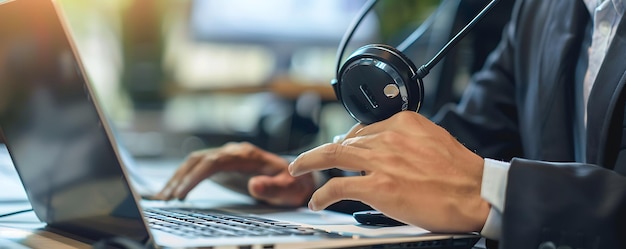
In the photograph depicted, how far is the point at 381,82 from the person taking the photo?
649 mm

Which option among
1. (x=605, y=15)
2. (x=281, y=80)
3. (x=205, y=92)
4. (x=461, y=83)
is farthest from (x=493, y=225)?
(x=205, y=92)

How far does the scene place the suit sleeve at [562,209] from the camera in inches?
22.7

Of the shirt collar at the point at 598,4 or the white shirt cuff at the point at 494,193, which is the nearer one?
the white shirt cuff at the point at 494,193

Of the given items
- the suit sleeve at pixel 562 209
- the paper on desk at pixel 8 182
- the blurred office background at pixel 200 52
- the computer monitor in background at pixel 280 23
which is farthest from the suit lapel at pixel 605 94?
the computer monitor in background at pixel 280 23

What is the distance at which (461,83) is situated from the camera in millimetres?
1743

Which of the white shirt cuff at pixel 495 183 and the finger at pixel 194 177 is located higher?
the finger at pixel 194 177

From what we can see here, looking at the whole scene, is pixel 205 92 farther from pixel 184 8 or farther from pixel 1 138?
pixel 1 138

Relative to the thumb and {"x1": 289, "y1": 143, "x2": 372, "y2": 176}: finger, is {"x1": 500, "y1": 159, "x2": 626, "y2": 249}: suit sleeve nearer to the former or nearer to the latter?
{"x1": 289, "y1": 143, "x2": 372, "y2": 176}: finger

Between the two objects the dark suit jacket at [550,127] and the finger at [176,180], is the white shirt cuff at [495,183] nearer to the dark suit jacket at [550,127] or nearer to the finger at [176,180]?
the dark suit jacket at [550,127]

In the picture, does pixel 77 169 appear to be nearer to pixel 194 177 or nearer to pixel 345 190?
pixel 345 190

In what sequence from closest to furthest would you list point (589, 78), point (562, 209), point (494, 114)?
point (562, 209)
point (589, 78)
point (494, 114)

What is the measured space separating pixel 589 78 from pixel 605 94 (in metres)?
0.11

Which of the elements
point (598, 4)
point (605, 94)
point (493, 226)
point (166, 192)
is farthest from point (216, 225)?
point (598, 4)

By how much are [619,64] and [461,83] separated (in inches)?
38.1
